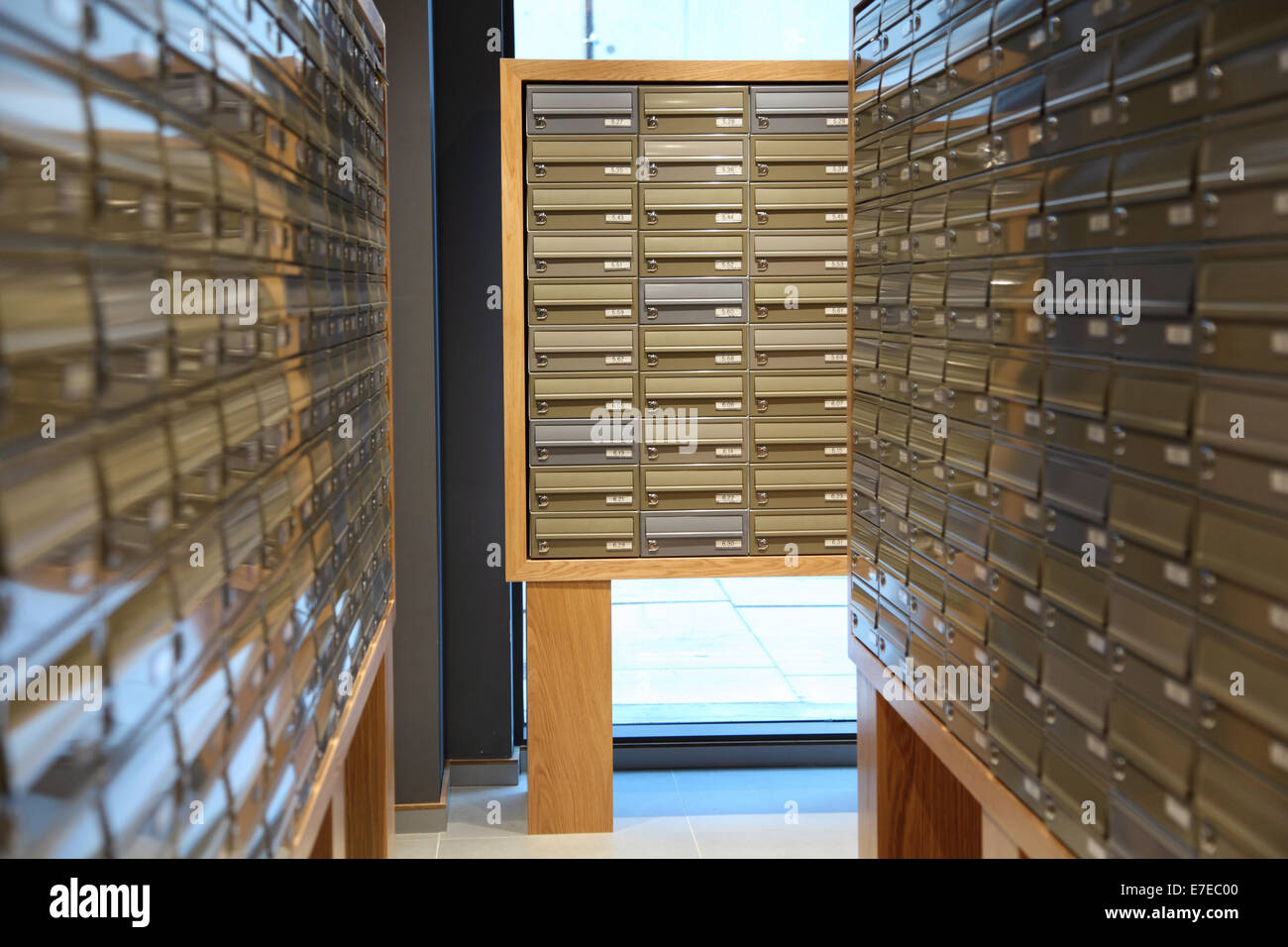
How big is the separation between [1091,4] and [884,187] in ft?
3.30

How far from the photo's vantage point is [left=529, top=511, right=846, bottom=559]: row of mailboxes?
4059 mm

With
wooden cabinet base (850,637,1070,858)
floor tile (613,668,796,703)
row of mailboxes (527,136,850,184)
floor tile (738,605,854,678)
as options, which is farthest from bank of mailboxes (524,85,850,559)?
wooden cabinet base (850,637,1070,858)

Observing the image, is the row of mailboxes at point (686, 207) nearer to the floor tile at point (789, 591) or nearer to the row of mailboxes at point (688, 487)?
the row of mailboxes at point (688, 487)

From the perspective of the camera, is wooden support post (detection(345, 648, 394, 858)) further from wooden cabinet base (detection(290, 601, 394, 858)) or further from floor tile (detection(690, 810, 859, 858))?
floor tile (detection(690, 810, 859, 858))

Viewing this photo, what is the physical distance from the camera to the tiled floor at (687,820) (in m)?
3.94

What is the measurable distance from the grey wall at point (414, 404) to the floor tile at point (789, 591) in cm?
122

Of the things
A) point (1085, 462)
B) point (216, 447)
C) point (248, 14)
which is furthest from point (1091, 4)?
point (216, 447)

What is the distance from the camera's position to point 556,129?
3.95 m

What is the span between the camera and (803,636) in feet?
15.6

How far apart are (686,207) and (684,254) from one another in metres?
0.16

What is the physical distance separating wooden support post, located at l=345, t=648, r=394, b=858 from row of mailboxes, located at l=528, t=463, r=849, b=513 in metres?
1.27

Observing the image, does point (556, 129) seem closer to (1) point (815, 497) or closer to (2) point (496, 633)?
(1) point (815, 497)

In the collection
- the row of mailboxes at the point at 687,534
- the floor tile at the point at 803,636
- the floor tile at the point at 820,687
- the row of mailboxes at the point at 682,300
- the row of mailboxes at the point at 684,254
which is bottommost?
the floor tile at the point at 820,687

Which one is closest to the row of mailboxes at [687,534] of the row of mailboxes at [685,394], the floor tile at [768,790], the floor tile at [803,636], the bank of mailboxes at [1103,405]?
the row of mailboxes at [685,394]
